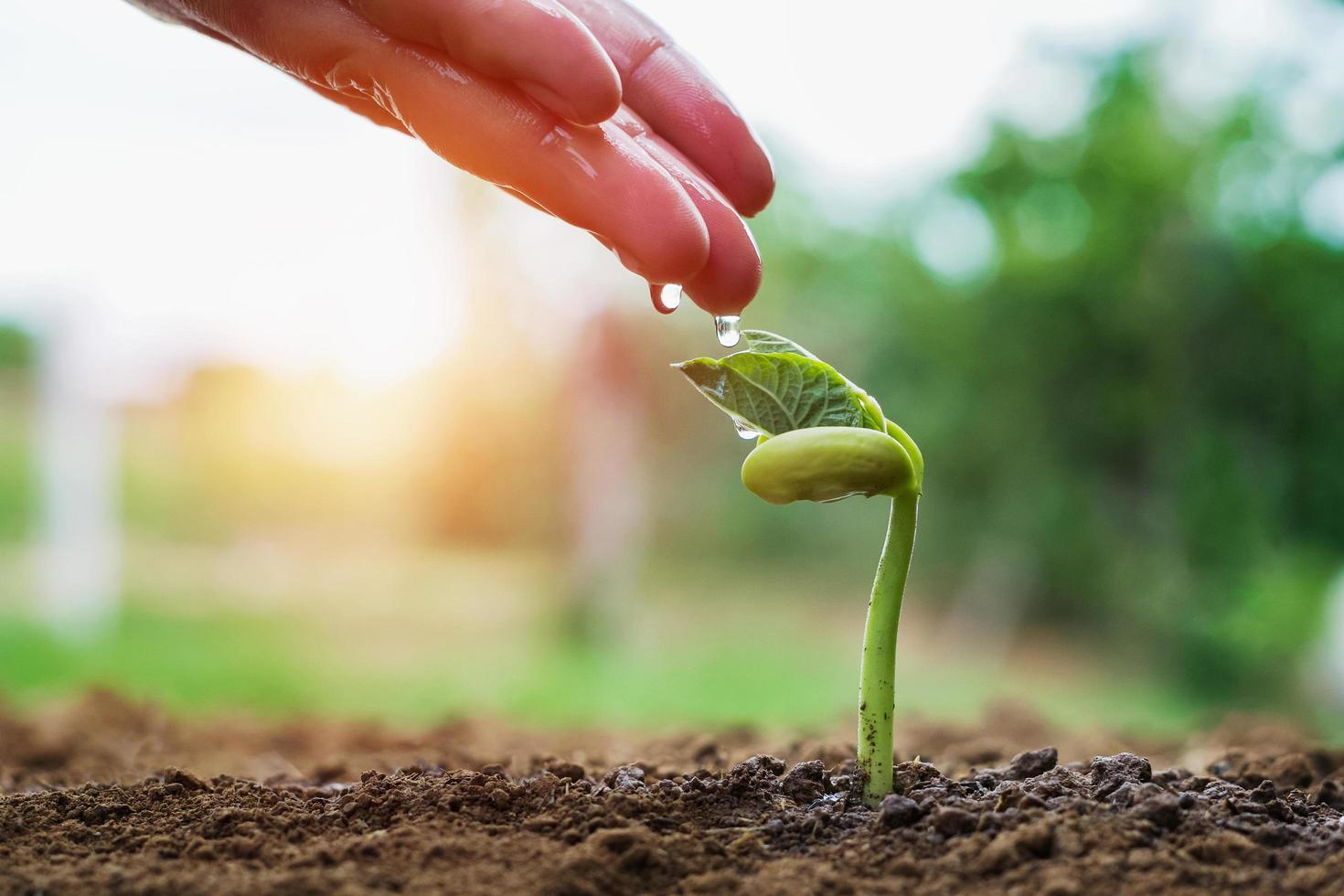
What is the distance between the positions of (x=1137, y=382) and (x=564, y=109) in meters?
5.70

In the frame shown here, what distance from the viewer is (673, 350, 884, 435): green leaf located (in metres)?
1.07

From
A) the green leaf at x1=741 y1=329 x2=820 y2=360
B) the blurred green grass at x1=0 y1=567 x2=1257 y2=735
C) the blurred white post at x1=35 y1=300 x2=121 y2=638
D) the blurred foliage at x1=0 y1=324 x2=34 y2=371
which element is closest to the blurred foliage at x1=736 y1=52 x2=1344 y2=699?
the blurred green grass at x1=0 y1=567 x2=1257 y2=735

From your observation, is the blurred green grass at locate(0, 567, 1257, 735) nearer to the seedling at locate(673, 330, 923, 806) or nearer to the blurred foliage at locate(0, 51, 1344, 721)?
the blurred foliage at locate(0, 51, 1344, 721)

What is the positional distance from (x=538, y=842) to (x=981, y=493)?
6.39m

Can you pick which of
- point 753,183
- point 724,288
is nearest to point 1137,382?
point 753,183

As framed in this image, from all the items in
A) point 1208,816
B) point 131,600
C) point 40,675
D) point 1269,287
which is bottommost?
point 1208,816

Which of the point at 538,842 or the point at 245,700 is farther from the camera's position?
the point at 245,700

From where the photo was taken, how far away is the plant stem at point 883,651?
1.07 m

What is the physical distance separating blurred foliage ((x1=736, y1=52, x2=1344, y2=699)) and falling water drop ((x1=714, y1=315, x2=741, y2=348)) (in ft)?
16.0

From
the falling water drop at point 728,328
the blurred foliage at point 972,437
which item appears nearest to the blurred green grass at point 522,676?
the blurred foliage at point 972,437

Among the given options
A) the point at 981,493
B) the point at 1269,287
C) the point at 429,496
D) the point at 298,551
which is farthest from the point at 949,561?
the point at 298,551

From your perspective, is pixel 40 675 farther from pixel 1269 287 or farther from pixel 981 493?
pixel 1269 287

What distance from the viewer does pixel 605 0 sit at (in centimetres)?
147

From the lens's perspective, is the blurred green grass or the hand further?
the blurred green grass
